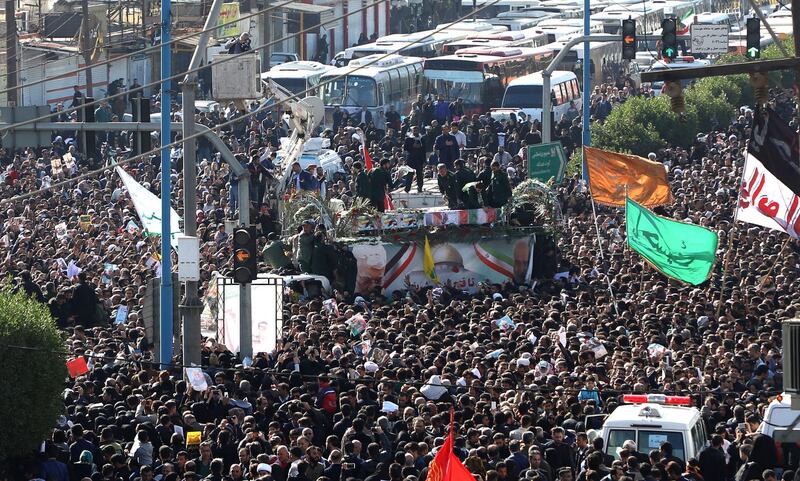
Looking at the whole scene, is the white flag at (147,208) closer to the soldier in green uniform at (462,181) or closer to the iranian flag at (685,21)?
the soldier in green uniform at (462,181)

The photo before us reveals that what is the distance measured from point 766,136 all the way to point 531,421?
11.1 ft

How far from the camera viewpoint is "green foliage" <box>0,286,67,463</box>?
17.3m

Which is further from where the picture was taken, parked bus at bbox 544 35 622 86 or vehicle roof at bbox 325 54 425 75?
parked bus at bbox 544 35 622 86

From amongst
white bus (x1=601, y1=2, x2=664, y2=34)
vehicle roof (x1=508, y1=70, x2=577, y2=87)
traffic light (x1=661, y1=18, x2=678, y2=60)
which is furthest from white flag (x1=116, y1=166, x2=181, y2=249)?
white bus (x1=601, y1=2, x2=664, y2=34)

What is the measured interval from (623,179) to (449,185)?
2.59m

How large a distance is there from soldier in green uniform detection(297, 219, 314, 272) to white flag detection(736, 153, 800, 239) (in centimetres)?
772

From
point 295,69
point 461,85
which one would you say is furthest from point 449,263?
point 295,69

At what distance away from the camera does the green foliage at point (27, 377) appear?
56.9ft

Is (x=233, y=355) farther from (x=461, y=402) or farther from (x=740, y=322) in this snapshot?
(x=740, y=322)

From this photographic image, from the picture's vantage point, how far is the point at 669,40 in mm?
31750

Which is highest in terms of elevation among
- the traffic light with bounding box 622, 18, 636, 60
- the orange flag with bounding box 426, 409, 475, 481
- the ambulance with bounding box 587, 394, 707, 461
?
the traffic light with bounding box 622, 18, 636, 60

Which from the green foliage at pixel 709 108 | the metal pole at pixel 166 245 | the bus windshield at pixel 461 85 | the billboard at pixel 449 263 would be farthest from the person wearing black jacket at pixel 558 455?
the bus windshield at pixel 461 85

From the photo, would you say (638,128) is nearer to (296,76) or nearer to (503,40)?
(296,76)

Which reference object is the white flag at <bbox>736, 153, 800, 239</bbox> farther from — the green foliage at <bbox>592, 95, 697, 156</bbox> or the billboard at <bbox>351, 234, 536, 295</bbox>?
the green foliage at <bbox>592, 95, 697, 156</bbox>
